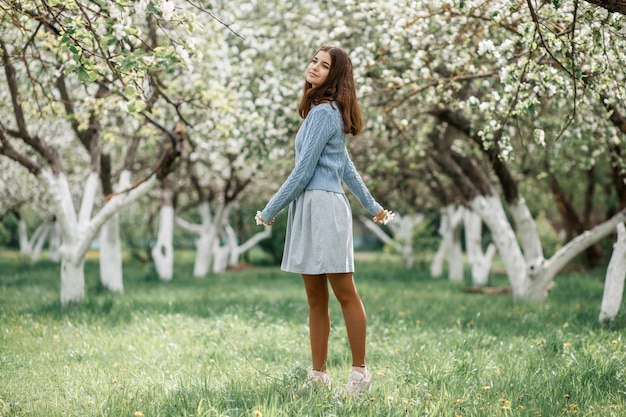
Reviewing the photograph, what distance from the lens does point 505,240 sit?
973 cm

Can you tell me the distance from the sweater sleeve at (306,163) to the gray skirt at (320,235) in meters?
0.13

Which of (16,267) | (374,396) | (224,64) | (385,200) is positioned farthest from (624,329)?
(16,267)

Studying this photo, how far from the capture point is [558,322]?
289 inches

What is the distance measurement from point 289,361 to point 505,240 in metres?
5.54

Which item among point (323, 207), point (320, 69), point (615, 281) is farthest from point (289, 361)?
point (615, 281)

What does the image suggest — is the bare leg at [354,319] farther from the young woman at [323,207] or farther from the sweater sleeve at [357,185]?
the sweater sleeve at [357,185]

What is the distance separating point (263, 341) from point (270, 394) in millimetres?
2488

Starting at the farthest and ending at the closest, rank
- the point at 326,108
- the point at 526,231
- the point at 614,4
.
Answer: the point at 526,231 < the point at 326,108 < the point at 614,4

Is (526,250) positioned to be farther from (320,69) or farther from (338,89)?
(320,69)

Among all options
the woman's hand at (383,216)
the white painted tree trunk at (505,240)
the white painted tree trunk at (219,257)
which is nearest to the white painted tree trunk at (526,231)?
the white painted tree trunk at (505,240)

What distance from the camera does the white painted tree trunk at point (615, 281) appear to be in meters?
6.66

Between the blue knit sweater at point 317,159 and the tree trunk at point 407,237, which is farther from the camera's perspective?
the tree trunk at point 407,237

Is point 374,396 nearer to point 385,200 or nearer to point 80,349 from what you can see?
point 80,349

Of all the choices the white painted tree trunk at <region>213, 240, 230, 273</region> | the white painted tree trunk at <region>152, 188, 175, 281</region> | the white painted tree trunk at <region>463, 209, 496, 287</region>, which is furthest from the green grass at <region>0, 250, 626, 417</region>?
the white painted tree trunk at <region>213, 240, 230, 273</region>
